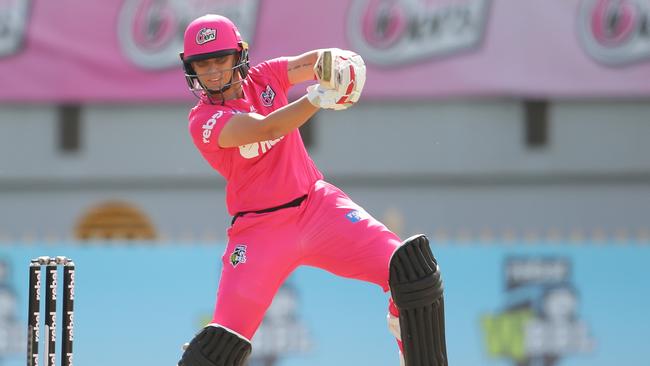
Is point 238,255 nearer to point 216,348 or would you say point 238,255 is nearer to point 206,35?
point 216,348

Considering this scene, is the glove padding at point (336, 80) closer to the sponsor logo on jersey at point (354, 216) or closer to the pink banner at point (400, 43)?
the sponsor logo on jersey at point (354, 216)

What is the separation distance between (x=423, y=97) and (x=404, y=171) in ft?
2.39

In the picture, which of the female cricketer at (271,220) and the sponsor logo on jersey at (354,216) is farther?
the sponsor logo on jersey at (354,216)

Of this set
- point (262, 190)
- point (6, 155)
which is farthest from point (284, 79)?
point (6, 155)

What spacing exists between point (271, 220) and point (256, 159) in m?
0.26

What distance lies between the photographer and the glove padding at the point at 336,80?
15.2 ft

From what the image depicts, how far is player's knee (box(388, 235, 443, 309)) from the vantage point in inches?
190

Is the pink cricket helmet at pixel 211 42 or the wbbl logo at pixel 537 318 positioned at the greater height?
the pink cricket helmet at pixel 211 42

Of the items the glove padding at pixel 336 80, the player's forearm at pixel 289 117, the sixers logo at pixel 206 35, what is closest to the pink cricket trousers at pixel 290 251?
the player's forearm at pixel 289 117

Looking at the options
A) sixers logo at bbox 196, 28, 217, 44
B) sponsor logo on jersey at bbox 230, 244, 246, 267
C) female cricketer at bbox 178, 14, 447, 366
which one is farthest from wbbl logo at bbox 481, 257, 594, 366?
sixers logo at bbox 196, 28, 217, 44

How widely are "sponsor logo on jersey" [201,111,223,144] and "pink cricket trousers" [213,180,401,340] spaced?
381 millimetres

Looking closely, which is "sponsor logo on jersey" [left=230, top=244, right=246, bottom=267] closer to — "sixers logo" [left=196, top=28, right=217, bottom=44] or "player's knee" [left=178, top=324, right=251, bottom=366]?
"player's knee" [left=178, top=324, right=251, bottom=366]

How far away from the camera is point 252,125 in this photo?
4828 millimetres

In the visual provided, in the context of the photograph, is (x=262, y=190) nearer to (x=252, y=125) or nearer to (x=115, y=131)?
(x=252, y=125)
